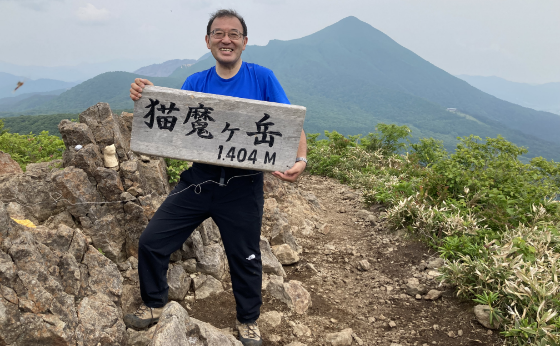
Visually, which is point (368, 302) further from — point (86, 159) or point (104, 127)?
point (104, 127)

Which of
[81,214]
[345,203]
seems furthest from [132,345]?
[345,203]

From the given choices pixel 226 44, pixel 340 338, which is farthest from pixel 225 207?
pixel 340 338

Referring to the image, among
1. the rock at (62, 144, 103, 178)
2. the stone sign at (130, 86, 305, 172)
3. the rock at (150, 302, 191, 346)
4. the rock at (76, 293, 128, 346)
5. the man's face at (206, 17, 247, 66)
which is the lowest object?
the rock at (76, 293, 128, 346)

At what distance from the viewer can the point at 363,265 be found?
5152 mm

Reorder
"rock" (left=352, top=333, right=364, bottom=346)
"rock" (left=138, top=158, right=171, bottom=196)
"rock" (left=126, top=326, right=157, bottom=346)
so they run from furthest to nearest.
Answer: "rock" (left=138, top=158, right=171, bottom=196), "rock" (left=352, top=333, right=364, bottom=346), "rock" (left=126, top=326, right=157, bottom=346)

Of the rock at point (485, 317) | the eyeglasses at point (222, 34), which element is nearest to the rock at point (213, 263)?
the eyeglasses at point (222, 34)

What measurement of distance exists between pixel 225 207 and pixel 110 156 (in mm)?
2136

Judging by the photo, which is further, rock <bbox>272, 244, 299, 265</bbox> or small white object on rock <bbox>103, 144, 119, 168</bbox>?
rock <bbox>272, 244, 299, 265</bbox>

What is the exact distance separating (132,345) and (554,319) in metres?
3.85

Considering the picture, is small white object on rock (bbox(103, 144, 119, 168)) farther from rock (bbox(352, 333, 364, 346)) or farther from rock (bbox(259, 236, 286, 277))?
rock (bbox(352, 333, 364, 346))

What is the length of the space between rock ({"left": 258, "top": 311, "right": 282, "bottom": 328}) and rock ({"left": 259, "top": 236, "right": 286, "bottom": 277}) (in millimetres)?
803

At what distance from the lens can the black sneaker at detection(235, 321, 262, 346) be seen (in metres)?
3.20

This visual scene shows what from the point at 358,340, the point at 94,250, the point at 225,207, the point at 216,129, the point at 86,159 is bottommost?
the point at 358,340

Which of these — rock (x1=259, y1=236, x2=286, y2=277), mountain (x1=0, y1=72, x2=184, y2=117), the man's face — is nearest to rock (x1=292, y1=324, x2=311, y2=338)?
rock (x1=259, y1=236, x2=286, y2=277)
